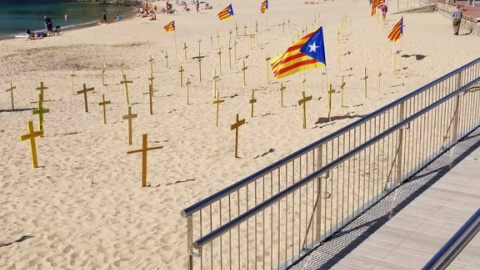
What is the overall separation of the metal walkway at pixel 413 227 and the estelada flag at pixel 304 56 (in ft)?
23.2

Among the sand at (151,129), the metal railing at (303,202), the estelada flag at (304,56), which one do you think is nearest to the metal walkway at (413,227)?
the metal railing at (303,202)

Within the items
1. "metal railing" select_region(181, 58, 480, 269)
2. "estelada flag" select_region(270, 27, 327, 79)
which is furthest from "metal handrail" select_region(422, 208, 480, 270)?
"estelada flag" select_region(270, 27, 327, 79)

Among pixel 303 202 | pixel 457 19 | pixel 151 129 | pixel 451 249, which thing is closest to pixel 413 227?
pixel 451 249

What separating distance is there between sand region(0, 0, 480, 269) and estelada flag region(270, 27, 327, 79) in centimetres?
164

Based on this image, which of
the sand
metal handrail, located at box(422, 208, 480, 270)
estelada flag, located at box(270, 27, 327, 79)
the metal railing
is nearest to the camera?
metal handrail, located at box(422, 208, 480, 270)

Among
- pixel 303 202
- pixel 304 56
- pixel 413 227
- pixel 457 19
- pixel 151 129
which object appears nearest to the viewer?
pixel 413 227

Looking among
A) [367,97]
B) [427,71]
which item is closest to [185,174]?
[367,97]

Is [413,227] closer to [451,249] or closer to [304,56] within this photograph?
[451,249]

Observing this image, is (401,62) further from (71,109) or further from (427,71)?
(71,109)

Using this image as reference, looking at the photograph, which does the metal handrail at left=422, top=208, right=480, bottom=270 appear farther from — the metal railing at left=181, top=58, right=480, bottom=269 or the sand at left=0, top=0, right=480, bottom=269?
the sand at left=0, top=0, right=480, bottom=269

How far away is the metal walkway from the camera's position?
6.10 meters

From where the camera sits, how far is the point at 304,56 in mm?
15430

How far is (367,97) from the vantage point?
19.5 m

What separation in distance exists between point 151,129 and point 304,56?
4723 mm
